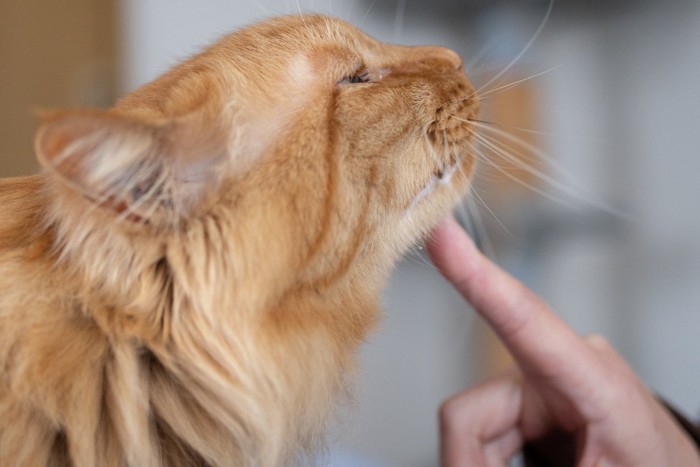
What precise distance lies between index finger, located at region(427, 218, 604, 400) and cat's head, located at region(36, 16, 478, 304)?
5 cm

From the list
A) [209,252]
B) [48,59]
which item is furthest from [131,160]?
[48,59]

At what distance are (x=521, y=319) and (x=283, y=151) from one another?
34 cm

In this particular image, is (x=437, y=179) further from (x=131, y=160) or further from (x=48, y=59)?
(x=48, y=59)

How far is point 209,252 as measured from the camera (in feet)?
2.08

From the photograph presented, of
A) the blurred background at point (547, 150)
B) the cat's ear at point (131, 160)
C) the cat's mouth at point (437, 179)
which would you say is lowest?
the blurred background at point (547, 150)

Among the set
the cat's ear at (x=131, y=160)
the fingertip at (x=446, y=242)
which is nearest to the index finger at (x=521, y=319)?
the fingertip at (x=446, y=242)

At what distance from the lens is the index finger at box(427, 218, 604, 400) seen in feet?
2.62

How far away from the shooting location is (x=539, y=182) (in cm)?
183

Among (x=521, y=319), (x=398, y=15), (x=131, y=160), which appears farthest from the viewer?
(x=398, y=15)

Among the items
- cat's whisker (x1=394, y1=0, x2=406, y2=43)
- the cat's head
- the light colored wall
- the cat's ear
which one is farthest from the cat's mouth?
the light colored wall

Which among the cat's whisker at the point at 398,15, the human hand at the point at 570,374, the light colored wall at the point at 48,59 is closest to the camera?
the human hand at the point at 570,374

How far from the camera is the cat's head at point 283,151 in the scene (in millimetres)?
578

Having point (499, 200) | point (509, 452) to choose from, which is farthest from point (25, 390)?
point (499, 200)

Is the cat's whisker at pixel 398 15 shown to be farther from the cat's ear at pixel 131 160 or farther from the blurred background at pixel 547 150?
the cat's ear at pixel 131 160
